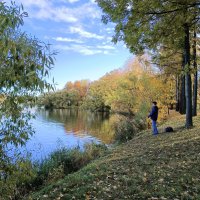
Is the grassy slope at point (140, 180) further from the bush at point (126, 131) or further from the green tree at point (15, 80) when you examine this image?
the bush at point (126, 131)

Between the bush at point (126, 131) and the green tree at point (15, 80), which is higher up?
the green tree at point (15, 80)

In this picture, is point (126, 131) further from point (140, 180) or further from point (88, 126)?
point (88, 126)

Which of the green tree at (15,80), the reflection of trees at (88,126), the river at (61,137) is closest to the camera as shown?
the green tree at (15,80)

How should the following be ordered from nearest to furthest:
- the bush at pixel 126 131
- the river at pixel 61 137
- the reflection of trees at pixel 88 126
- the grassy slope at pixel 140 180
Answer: the grassy slope at pixel 140 180 → the river at pixel 61 137 → the bush at pixel 126 131 → the reflection of trees at pixel 88 126

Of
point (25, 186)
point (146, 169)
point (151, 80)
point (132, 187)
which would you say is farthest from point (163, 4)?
point (151, 80)

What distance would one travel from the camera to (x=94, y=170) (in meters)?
7.07

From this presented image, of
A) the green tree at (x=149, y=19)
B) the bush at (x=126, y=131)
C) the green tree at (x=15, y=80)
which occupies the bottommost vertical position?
the bush at (x=126, y=131)

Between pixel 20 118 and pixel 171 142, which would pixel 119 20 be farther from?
pixel 20 118

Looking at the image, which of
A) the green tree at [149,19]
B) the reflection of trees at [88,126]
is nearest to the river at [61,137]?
the reflection of trees at [88,126]

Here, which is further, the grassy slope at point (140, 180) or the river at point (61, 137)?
the river at point (61, 137)

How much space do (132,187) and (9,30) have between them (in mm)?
4041

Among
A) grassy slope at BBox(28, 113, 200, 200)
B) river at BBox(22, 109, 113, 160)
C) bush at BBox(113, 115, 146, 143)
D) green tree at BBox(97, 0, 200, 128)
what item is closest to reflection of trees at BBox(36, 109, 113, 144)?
river at BBox(22, 109, 113, 160)

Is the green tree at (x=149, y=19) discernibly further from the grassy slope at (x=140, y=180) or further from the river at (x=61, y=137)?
the river at (x=61, y=137)

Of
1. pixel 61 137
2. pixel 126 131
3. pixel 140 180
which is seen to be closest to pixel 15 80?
pixel 140 180
